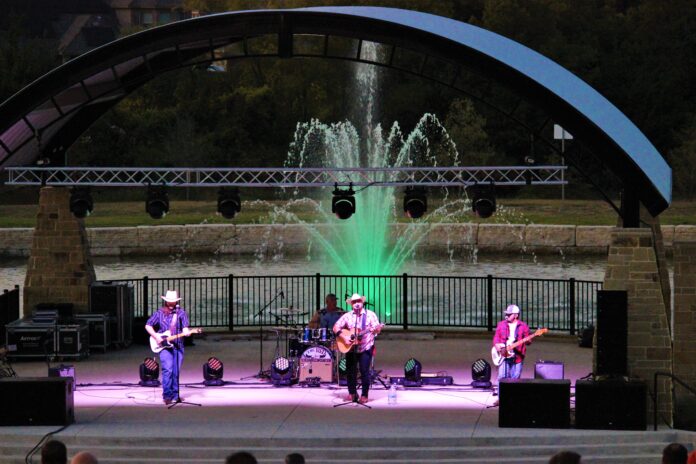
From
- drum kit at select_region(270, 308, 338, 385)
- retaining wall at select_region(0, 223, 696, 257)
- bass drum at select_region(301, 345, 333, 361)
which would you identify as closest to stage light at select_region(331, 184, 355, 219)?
drum kit at select_region(270, 308, 338, 385)

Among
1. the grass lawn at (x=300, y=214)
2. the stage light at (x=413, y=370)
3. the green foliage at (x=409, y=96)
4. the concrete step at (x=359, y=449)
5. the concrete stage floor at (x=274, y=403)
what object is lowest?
the concrete step at (x=359, y=449)

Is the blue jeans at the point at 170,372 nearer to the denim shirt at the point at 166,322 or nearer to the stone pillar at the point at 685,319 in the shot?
the denim shirt at the point at 166,322

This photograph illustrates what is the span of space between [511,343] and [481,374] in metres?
1.53

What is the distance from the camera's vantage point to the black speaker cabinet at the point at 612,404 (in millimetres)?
18094

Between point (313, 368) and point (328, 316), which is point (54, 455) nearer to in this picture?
point (313, 368)

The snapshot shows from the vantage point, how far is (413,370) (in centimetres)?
2091

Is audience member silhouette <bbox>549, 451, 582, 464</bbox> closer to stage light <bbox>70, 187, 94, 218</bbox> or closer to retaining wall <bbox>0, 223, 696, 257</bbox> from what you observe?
stage light <bbox>70, 187, 94, 218</bbox>

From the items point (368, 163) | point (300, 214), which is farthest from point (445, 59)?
point (368, 163)

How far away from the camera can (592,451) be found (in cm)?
1761

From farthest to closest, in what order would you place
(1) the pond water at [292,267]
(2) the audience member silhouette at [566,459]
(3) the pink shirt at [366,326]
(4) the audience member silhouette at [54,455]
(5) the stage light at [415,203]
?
(1) the pond water at [292,267] < (5) the stage light at [415,203] < (3) the pink shirt at [366,326] < (4) the audience member silhouette at [54,455] < (2) the audience member silhouette at [566,459]

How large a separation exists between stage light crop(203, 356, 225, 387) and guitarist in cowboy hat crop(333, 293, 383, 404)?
221 cm

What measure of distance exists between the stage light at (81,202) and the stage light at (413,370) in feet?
20.4

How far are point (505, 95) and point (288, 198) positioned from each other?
11108mm

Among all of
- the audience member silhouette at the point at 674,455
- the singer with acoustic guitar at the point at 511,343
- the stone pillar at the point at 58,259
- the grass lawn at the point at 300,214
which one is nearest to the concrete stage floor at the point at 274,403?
the singer with acoustic guitar at the point at 511,343
